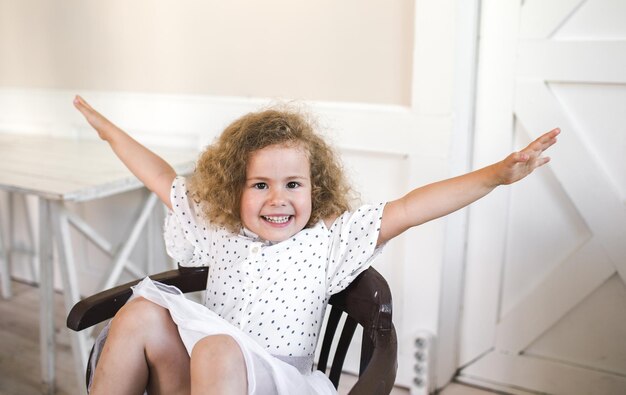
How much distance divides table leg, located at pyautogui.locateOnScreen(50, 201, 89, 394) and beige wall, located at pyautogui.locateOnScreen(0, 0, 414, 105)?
2.23ft

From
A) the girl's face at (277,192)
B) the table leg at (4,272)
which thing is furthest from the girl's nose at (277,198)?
the table leg at (4,272)

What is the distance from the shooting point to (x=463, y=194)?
1.22m

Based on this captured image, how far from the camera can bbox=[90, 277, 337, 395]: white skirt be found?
3.78 feet

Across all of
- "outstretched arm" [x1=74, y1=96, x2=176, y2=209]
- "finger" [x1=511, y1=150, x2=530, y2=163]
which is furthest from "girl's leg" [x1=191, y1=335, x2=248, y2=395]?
"finger" [x1=511, y1=150, x2=530, y2=163]

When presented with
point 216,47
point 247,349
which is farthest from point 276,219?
point 216,47

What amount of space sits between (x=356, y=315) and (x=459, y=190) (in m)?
0.32

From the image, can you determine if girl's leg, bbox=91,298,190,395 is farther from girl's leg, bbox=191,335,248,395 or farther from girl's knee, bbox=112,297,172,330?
girl's leg, bbox=191,335,248,395

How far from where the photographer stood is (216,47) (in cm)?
227

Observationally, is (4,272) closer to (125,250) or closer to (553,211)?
(125,250)

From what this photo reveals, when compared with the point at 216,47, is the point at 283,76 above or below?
below

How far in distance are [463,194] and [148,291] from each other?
643mm

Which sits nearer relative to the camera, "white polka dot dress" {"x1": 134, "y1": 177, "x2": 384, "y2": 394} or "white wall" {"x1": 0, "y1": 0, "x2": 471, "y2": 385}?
"white polka dot dress" {"x1": 134, "y1": 177, "x2": 384, "y2": 394}

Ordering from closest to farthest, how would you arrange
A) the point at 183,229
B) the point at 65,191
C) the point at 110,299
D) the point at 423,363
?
the point at 110,299 < the point at 183,229 < the point at 65,191 < the point at 423,363

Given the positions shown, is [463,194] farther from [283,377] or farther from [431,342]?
[431,342]
